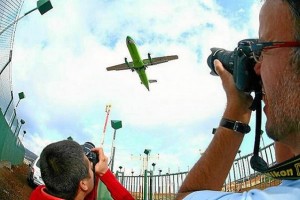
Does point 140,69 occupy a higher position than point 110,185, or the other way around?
point 140,69

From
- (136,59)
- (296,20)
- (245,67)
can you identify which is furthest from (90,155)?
(136,59)

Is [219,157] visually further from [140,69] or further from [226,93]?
[140,69]

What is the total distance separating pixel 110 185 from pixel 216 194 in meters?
1.45

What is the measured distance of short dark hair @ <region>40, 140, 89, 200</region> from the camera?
6.41ft

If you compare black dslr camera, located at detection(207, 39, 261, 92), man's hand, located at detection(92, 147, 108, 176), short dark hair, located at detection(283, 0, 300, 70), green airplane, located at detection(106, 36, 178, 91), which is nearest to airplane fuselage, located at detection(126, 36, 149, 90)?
green airplane, located at detection(106, 36, 178, 91)

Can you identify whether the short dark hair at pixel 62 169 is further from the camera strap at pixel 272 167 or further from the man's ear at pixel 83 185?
the camera strap at pixel 272 167

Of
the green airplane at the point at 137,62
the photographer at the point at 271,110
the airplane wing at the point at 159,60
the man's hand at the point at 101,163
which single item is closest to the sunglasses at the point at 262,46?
the photographer at the point at 271,110

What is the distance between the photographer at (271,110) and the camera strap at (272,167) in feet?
0.06

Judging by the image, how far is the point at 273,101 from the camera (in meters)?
1.04

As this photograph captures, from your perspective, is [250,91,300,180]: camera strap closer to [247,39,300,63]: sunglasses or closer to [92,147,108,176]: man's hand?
[247,39,300,63]: sunglasses

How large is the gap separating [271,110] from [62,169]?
138 centimetres

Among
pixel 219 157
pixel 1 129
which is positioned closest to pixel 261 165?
pixel 219 157

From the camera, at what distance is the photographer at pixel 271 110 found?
92 centimetres

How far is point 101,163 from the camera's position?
225 cm
